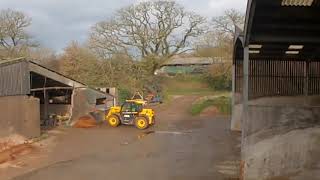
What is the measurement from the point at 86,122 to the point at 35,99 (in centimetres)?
571

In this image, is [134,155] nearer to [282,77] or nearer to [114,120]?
[282,77]

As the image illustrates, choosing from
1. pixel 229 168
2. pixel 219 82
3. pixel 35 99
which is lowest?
pixel 229 168

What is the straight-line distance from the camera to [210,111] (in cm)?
3747

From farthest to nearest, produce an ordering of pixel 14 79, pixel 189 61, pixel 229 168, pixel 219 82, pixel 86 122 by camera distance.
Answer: pixel 189 61, pixel 219 82, pixel 86 122, pixel 14 79, pixel 229 168

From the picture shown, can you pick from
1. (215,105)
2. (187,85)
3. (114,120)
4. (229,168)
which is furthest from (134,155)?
(187,85)

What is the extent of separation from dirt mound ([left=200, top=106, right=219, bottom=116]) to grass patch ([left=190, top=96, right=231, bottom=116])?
252 millimetres

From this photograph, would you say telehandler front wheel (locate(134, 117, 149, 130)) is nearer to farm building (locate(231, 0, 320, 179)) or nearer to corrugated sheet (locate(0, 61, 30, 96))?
corrugated sheet (locate(0, 61, 30, 96))

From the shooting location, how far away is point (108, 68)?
4412 cm

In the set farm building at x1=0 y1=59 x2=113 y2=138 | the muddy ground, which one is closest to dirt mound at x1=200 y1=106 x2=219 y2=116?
the muddy ground

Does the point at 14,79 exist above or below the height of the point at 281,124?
above

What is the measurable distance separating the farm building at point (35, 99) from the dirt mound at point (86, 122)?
0.38 meters

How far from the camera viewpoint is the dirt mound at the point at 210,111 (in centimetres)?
3725

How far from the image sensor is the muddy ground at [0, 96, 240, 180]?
15.0 m

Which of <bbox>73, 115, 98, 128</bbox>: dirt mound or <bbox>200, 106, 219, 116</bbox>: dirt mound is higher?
<bbox>200, 106, 219, 116</bbox>: dirt mound
